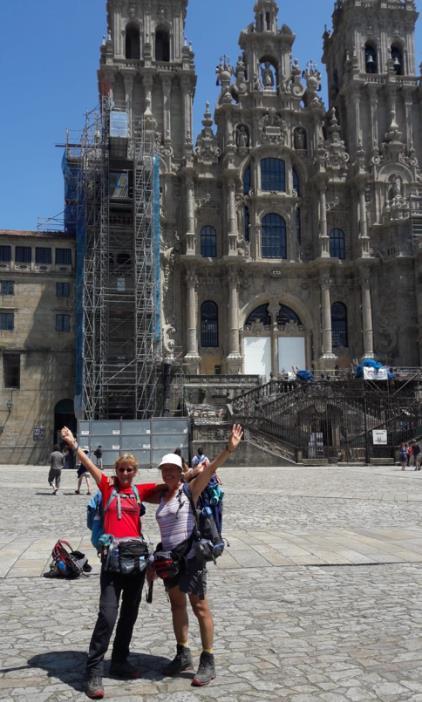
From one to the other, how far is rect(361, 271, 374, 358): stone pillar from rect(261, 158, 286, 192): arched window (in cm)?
941

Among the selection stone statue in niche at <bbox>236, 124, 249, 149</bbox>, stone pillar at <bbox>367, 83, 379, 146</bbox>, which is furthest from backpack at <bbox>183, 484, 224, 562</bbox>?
stone pillar at <bbox>367, 83, 379, 146</bbox>

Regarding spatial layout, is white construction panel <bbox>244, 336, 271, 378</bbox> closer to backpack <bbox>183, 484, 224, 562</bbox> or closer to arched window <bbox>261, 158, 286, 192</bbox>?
arched window <bbox>261, 158, 286, 192</bbox>

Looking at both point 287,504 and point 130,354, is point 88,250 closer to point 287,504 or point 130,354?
point 130,354

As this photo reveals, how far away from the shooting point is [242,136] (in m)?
52.7

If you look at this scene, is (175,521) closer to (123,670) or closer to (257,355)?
(123,670)

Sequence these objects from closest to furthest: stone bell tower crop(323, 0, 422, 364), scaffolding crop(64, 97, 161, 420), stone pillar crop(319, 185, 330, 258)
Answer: scaffolding crop(64, 97, 161, 420) < stone bell tower crop(323, 0, 422, 364) < stone pillar crop(319, 185, 330, 258)

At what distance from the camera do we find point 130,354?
1764 inches

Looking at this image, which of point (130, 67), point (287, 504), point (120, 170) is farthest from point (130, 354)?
point (287, 504)

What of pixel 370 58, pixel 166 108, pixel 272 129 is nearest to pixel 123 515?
pixel 166 108

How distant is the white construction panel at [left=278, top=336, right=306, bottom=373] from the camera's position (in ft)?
166

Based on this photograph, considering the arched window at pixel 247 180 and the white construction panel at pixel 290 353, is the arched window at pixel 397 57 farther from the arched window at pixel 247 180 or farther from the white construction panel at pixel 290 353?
the white construction panel at pixel 290 353

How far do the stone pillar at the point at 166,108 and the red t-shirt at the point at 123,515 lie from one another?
47.9m

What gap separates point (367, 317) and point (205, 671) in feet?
152

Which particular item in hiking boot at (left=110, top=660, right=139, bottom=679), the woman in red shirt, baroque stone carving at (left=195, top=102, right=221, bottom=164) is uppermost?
baroque stone carving at (left=195, top=102, right=221, bottom=164)
